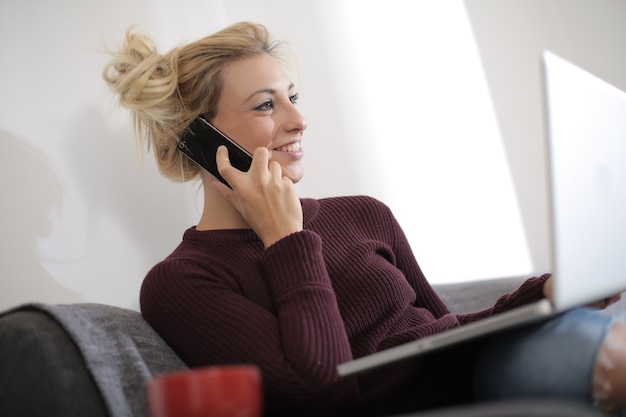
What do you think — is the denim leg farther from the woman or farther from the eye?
the eye

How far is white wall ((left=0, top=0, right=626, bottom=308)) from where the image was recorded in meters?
1.75

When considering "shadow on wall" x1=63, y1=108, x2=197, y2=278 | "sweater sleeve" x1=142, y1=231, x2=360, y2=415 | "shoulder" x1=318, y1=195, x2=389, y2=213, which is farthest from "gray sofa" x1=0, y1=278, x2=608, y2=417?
"shoulder" x1=318, y1=195, x2=389, y2=213

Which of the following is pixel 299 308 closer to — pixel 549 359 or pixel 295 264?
pixel 295 264

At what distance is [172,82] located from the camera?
5.74 feet

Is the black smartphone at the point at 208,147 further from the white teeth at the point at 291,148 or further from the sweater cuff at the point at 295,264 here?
the sweater cuff at the point at 295,264

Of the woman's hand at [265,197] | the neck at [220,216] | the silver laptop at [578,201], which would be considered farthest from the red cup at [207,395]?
the neck at [220,216]

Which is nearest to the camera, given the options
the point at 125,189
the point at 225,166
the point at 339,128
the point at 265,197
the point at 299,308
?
the point at 299,308

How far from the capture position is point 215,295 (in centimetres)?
141

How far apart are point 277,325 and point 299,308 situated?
0.06 metres

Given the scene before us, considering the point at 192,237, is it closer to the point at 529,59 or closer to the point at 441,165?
the point at 441,165

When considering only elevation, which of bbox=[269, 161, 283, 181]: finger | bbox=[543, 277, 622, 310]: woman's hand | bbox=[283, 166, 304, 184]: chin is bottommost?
bbox=[543, 277, 622, 310]: woman's hand

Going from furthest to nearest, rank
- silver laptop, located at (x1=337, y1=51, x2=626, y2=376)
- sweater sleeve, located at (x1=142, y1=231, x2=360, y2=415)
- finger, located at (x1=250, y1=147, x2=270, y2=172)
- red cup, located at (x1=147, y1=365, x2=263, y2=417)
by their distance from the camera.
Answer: finger, located at (x1=250, y1=147, x2=270, y2=172) < sweater sleeve, located at (x1=142, y1=231, x2=360, y2=415) < silver laptop, located at (x1=337, y1=51, x2=626, y2=376) < red cup, located at (x1=147, y1=365, x2=263, y2=417)

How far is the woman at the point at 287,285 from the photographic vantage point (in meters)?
1.15

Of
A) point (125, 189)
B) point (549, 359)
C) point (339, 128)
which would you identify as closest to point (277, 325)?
point (549, 359)
